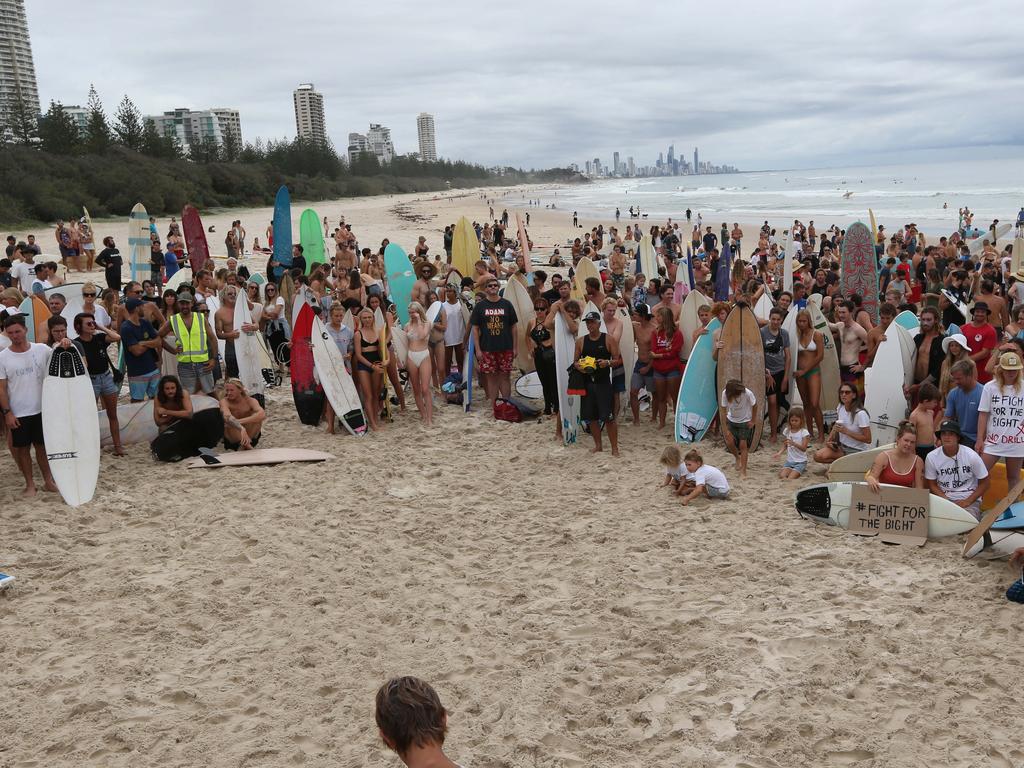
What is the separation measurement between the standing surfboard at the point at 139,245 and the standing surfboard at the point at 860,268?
1085cm

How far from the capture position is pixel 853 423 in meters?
5.75

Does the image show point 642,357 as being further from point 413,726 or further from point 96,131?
point 96,131

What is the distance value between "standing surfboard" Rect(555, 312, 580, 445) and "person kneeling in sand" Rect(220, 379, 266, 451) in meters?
2.59

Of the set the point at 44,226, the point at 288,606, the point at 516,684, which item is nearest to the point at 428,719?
the point at 516,684

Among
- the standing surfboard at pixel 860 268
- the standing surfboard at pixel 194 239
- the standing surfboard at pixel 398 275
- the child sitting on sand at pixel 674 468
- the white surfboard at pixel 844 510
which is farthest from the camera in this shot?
the standing surfboard at pixel 194 239

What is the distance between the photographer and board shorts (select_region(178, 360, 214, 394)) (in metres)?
7.14

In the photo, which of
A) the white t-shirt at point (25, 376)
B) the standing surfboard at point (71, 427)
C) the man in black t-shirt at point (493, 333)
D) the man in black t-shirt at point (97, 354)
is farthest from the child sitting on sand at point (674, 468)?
the white t-shirt at point (25, 376)

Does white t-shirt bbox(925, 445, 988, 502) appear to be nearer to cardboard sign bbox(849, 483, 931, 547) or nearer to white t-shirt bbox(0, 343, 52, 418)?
cardboard sign bbox(849, 483, 931, 547)

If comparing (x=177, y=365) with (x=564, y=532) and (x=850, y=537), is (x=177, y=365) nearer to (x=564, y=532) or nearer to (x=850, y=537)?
(x=564, y=532)

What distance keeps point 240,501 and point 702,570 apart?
3267mm

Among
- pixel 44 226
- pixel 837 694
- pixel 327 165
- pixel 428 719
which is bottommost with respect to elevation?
pixel 837 694

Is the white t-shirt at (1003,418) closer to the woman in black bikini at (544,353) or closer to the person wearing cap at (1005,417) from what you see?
the person wearing cap at (1005,417)

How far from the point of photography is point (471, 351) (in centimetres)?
798

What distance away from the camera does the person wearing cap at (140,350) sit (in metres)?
6.96
